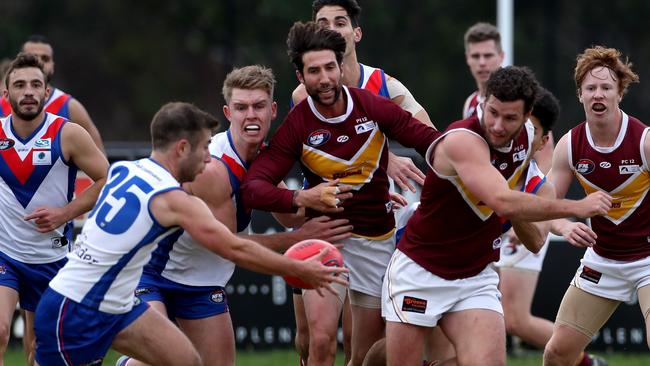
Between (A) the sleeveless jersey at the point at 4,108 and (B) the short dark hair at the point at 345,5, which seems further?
(A) the sleeveless jersey at the point at 4,108

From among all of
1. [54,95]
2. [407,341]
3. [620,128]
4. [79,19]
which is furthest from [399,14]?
[407,341]

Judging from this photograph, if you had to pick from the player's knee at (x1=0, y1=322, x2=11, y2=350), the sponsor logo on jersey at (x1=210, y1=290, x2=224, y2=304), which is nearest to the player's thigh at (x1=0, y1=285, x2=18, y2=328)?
the player's knee at (x1=0, y1=322, x2=11, y2=350)

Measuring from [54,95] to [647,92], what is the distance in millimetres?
7918

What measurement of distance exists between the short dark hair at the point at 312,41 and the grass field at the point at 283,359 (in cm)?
382

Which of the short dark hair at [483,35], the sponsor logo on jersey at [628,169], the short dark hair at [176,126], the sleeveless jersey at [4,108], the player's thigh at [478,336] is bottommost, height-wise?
the player's thigh at [478,336]

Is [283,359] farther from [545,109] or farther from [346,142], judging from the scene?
[545,109]

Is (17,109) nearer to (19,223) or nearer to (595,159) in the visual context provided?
(19,223)

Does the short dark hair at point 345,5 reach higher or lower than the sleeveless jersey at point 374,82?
higher

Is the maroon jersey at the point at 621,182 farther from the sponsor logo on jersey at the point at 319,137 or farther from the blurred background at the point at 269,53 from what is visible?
the blurred background at the point at 269,53

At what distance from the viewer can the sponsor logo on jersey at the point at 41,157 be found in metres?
8.02

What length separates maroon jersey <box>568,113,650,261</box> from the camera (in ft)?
25.0

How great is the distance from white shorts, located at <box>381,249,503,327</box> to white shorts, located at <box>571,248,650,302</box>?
1.11 metres

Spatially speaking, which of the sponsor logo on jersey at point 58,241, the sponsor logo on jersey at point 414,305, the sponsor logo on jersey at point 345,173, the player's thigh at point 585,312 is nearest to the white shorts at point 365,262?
the sponsor logo on jersey at point 345,173

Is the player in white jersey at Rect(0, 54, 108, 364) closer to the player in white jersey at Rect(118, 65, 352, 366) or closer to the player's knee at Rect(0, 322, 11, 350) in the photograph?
the player's knee at Rect(0, 322, 11, 350)
